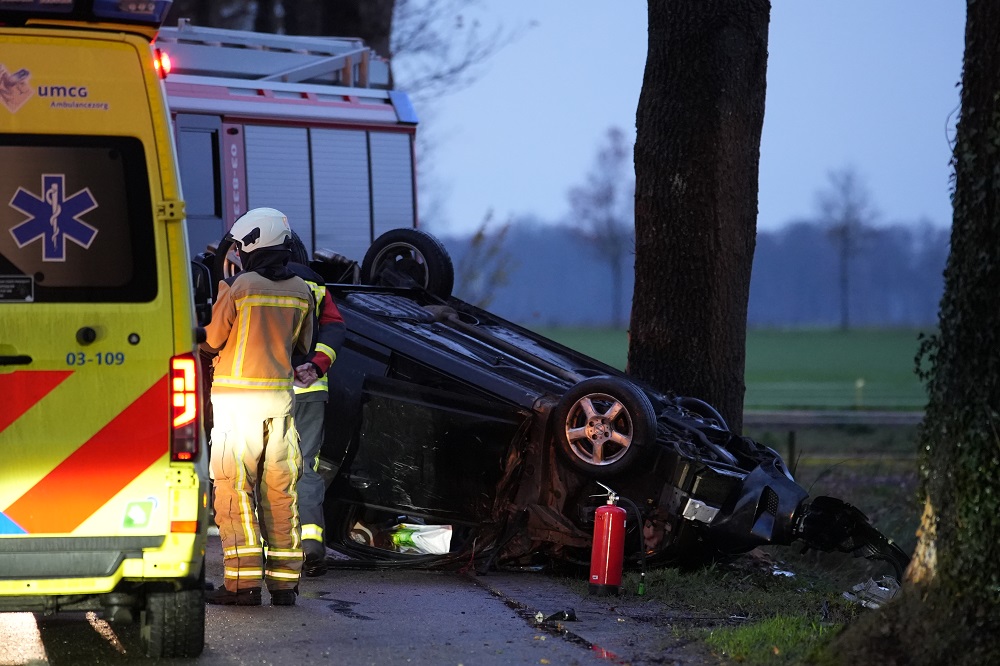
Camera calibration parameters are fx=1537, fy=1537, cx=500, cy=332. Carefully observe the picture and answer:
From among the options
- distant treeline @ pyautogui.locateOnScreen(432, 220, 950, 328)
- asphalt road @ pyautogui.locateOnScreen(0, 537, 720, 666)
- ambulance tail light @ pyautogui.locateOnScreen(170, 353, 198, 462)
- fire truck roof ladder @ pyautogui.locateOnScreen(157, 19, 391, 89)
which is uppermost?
fire truck roof ladder @ pyautogui.locateOnScreen(157, 19, 391, 89)

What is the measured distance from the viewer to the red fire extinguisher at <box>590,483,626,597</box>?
6.95 m

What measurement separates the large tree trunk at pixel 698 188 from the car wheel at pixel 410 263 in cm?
130

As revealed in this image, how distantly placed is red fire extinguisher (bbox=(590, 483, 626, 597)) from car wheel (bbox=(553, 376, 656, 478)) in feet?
0.59

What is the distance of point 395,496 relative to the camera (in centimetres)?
768

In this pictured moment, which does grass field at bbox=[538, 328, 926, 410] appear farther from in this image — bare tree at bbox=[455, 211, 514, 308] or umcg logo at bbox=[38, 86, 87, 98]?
umcg logo at bbox=[38, 86, 87, 98]

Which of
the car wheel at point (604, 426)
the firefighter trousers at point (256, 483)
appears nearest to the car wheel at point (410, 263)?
the car wheel at point (604, 426)

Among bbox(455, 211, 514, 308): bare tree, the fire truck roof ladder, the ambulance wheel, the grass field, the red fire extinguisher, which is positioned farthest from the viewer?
the grass field

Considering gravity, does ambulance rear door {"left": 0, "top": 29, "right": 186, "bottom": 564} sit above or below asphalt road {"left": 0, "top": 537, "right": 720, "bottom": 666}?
above

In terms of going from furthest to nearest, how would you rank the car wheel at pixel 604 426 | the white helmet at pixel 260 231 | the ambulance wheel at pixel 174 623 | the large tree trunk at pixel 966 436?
the car wheel at pixel 604 426 → the white helmet at pixel 260 231 → the ambulance wheel at pixel 174 623 → the large tree trunk at pixel 966 436

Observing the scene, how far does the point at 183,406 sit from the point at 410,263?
13.3 feet

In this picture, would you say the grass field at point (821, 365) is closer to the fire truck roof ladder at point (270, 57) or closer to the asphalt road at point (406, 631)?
the fire truck roof ladder at point (270, 57)

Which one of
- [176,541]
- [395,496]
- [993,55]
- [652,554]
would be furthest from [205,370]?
[993,55]

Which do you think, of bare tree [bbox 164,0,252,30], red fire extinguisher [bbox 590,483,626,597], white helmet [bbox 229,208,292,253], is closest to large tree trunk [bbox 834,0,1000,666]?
red fire extinguisher [bbox 590,483,626,597]

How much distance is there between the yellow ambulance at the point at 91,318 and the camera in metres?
4.98
